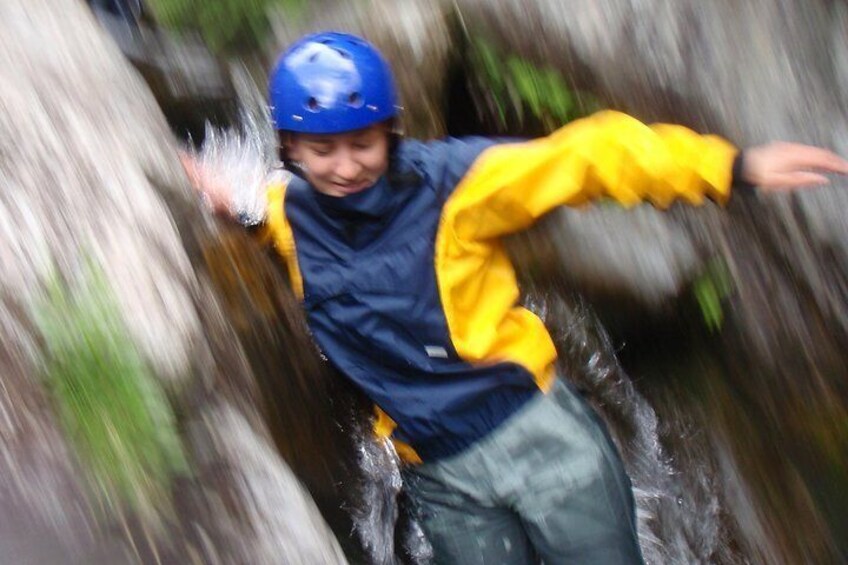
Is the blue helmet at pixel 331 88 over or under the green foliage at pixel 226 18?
under

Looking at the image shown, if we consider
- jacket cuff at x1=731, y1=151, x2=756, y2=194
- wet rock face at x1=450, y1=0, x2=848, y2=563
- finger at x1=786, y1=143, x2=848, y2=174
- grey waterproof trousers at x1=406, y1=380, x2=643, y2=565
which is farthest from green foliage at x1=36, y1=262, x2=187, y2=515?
wet rock face at x1=450, y1=0, x2=848, y2=563

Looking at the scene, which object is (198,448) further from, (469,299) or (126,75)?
(126,75)

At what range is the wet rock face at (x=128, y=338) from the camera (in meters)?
2.48

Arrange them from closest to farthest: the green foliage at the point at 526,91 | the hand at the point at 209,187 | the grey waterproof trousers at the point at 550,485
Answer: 1. the grey waterproof trousers at the point at 550,485
2. the hand at the point at 209,187
3. the green foliage at the point at 526,91

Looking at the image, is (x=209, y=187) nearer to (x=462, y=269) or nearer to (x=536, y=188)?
(x=462, y=269)

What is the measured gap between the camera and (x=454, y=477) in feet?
9.80

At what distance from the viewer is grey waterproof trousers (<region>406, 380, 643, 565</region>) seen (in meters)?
2.89

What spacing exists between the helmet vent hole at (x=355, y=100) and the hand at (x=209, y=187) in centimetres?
89

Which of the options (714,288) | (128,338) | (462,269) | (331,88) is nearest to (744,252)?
(714,288)

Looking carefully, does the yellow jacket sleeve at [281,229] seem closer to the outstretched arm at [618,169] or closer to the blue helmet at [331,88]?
the blue helmet at [331,88]

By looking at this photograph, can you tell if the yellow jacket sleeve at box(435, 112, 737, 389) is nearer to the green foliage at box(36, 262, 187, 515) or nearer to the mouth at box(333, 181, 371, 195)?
the mouth at box(333, 181, 371, 195)

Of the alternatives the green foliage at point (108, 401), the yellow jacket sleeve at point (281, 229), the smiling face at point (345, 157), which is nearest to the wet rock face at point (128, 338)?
the green foliage at point (108, 401)

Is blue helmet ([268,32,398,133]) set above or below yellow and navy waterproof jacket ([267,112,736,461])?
above

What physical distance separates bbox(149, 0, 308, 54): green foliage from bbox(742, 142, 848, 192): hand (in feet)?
9.80
